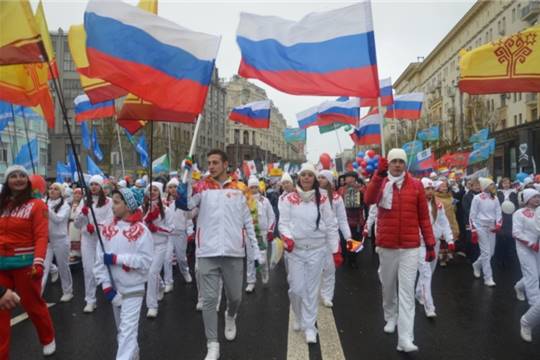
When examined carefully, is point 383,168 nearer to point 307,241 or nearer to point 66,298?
point 307,241

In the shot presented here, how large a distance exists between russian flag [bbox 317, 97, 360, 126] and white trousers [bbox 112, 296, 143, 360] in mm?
11606

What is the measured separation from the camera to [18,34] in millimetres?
5125

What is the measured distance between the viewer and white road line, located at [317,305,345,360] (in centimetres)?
481

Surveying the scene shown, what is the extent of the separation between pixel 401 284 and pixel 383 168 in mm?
1362

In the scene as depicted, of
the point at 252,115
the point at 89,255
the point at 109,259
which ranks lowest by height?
the point at 89,255

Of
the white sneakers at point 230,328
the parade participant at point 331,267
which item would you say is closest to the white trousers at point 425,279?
the parade participant at point 331,267

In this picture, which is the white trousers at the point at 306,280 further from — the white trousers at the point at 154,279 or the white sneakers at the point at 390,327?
the white trousers at the point at 154,279

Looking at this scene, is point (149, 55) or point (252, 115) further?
point (252, 115)

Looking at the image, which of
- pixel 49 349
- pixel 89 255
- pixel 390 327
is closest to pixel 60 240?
pixel 89 255

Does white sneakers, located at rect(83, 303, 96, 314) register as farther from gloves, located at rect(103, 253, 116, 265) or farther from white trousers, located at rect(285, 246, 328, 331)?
white trousers, located at rect(285, 246, 328, 331)

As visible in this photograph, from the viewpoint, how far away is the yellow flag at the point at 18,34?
5.05 metres

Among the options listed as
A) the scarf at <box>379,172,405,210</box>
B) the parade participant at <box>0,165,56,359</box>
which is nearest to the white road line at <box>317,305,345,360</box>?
the scarf at <box>379,172,405,210</box>

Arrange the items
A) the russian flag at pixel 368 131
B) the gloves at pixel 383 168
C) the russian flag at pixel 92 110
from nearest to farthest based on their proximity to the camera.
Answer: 1. the gloves at pixel 383 168
2. the russian flag at pixel 92 110
3. the russian flag at pixel 368 131

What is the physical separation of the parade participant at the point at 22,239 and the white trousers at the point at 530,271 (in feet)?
20.2
